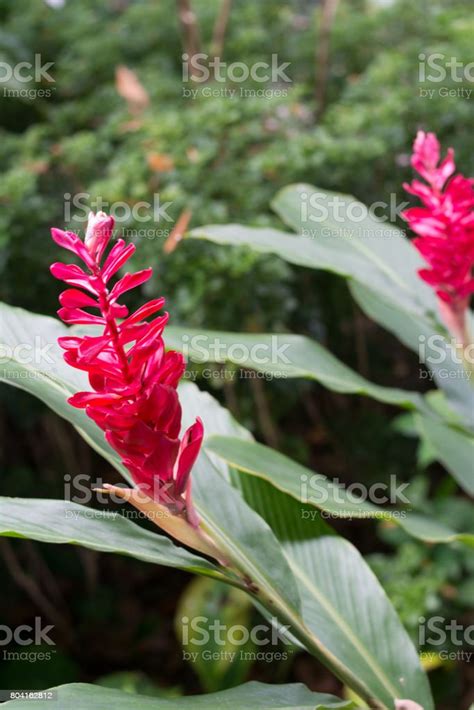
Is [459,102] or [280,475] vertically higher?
[459,102]

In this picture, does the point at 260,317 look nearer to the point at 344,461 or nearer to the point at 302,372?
the point at 302,372

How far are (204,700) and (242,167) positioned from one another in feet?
4.57

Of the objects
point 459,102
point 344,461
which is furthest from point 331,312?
point 459,102

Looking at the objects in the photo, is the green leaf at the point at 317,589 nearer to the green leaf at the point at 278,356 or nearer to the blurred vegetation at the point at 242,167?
the green leaf at the point at 278,356

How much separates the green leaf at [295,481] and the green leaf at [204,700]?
0.21 metres

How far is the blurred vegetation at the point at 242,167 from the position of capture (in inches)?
70.3

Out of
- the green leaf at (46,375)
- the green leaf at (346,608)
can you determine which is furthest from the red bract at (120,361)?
the green leaf at (346,608)

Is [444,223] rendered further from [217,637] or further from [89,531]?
[217,637]

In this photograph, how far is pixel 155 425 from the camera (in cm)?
70

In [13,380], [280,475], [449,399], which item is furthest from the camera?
[449,399]

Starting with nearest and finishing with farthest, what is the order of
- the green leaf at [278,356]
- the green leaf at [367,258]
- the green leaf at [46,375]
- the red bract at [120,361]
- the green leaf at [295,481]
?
the red bract at [120,361] → the green leaf at [46,375] → the green leaf at [295,481] → the green leaf at [278,356] → the green leaf at [367,258]

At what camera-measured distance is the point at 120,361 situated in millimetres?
659

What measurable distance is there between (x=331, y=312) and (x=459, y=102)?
0.70 metres

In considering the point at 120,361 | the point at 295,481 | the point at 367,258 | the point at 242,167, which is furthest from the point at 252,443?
the point at 242,167
